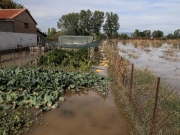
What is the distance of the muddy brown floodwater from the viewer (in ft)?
14.2

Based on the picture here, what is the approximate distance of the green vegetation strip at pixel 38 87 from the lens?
5.61 m

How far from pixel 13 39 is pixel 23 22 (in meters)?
3.08

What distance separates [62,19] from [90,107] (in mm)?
60212

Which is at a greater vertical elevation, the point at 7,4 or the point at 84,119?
the point at 7,4

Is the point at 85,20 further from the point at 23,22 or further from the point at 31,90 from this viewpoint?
the point at 31,90

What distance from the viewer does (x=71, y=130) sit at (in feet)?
14.3

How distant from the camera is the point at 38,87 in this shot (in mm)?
6672

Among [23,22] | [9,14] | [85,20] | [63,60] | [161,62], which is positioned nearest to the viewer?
[63,60]

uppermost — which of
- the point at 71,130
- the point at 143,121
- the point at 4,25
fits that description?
the point at 4,25

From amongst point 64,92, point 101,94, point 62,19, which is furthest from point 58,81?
point 62,19

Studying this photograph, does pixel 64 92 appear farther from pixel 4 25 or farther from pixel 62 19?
pixel 62 19

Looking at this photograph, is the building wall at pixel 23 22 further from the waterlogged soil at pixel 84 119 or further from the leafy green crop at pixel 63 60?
the waterlogged soil at pixel 84 119

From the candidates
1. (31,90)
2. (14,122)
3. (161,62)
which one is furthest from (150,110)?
(161,62)

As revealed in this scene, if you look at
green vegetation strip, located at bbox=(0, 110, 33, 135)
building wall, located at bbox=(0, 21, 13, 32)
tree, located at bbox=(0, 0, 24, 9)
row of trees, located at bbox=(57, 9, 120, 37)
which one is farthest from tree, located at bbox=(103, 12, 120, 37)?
green vegetation strip, located at bbox=(0, 110, 33, 135)
